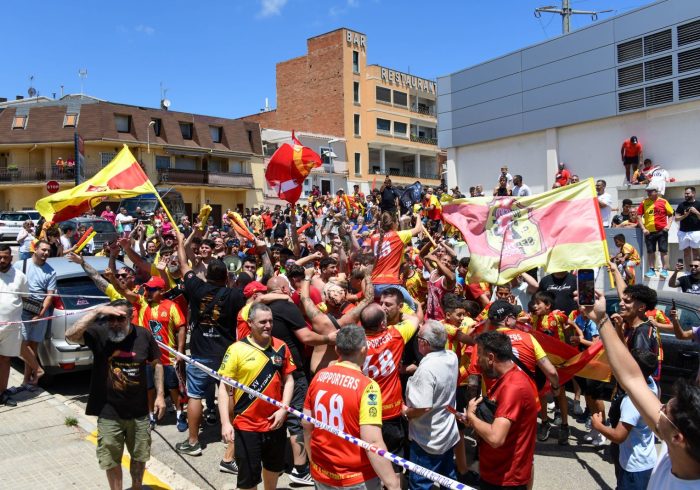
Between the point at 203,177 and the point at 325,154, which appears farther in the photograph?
the point at 325,154

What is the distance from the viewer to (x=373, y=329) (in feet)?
15.6

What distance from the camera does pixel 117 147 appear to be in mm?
46562

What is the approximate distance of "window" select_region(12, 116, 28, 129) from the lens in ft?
156

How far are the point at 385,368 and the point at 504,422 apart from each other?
1315mm

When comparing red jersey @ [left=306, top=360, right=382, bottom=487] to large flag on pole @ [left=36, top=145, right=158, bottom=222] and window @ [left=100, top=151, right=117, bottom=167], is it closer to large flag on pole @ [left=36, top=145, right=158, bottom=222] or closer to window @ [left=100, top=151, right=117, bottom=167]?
large flag on pole @ [left=36, top=145, right=158, bottom=222]

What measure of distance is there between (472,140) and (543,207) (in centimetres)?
2022

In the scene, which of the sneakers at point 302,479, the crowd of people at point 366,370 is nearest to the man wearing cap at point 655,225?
the crowd of people at point 366,370

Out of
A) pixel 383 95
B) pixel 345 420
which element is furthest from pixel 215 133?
pixel 345 420

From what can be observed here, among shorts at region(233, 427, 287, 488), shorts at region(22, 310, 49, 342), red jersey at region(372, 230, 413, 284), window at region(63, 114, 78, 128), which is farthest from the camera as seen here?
window at region(63, 114, 78, 128)

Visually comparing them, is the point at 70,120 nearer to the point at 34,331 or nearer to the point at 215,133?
the point at 215,133

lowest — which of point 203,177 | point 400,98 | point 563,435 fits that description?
point 563,435

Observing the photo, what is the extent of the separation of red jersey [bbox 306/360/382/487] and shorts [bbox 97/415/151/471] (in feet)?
6.32

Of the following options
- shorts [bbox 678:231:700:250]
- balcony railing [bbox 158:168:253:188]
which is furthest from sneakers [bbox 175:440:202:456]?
balcony railing [bbox 158:168:253:188]

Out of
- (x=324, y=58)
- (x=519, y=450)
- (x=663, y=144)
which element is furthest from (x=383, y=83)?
(x=519, y=450)
